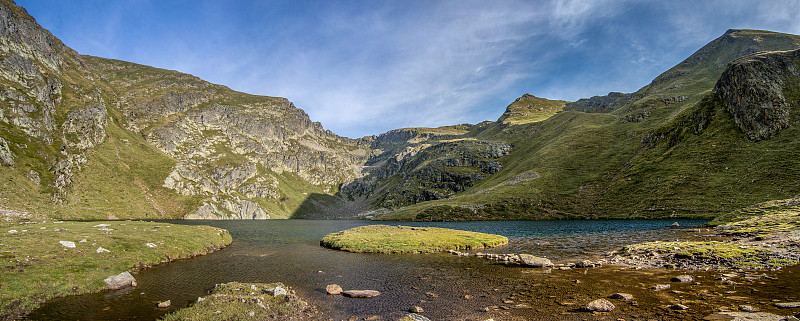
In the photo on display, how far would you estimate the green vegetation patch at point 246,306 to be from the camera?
19234 mm

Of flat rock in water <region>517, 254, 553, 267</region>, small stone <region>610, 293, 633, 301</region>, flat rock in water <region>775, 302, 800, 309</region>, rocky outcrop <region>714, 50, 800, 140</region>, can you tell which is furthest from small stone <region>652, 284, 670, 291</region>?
→ rocky outcrop <region>714, 50, 800, 140</region>

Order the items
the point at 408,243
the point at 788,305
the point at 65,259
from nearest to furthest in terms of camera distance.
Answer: the point at 788,305 < the point at 65,259 < the point at 408,243

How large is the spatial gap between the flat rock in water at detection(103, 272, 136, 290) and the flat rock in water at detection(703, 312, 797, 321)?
43203 mm

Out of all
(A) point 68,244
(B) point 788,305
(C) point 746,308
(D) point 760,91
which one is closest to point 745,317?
(C) point 746,308

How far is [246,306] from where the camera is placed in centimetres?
2097

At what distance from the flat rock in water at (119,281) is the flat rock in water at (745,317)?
4320 cm

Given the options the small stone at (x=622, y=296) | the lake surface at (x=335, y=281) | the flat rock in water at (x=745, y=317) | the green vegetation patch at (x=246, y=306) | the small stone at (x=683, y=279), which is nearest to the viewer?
the flat rock in water at (x=745, y=317)

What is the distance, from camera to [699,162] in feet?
403

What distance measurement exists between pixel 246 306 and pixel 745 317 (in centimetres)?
2952

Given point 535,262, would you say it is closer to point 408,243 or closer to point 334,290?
point 408,243

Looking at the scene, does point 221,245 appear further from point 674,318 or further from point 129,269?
point 674,318

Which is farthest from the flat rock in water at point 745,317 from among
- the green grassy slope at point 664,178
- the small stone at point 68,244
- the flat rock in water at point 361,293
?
the green grassy slope at point 664,178

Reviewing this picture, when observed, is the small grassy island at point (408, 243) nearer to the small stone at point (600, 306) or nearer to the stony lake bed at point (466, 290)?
the stony lake bed at point (466, 290)

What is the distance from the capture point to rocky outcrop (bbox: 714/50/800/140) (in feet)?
380
